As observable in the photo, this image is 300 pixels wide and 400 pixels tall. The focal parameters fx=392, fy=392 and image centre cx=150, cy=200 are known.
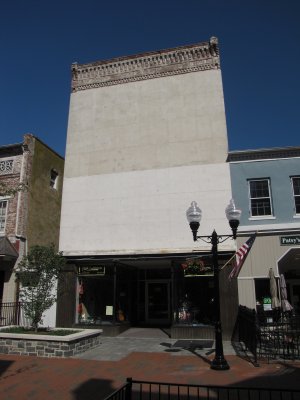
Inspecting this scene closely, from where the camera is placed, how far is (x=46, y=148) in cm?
2198

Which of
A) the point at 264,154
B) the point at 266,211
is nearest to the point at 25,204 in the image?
the point at 266,211

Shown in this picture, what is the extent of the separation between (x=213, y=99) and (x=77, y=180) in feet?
27.0

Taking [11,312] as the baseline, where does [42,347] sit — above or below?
below

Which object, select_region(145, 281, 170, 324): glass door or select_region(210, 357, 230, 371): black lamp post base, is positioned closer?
select_region(210, 357, 230, 371): black lamp post base

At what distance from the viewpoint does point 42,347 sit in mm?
12523

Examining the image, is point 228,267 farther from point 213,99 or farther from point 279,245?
point 213,99

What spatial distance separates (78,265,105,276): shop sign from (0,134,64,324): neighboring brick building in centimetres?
300

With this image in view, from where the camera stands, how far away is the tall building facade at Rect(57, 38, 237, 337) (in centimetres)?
1823

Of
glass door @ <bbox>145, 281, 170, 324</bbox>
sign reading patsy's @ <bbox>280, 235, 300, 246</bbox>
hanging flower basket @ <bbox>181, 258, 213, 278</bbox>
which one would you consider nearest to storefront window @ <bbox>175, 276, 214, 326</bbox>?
hanging flower basket @ <bbox>181, 258, 213, 278</bbox>

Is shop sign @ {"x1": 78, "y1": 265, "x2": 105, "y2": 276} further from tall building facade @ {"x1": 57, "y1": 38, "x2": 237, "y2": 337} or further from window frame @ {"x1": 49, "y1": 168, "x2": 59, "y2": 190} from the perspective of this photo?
window frame @ {"x1": 49, "y1": 168, "x2": 59, "y2": 190}

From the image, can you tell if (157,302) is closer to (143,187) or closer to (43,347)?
(143,187)

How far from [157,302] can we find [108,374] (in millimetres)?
10987

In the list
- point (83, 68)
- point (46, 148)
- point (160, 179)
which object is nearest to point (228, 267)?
point (160, 179)

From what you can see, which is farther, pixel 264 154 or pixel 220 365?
pixel 264 154
